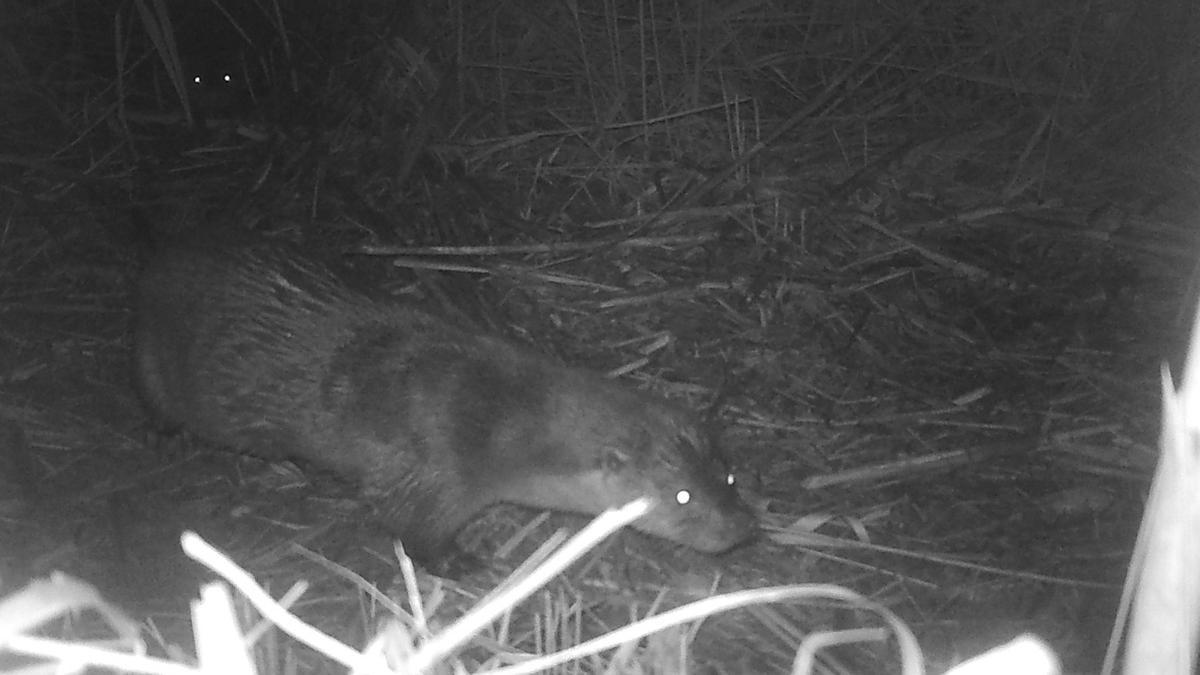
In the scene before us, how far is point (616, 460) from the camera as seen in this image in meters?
2.08

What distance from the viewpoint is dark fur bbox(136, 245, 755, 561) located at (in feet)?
6.98

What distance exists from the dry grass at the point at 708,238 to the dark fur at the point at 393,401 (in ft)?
0.33

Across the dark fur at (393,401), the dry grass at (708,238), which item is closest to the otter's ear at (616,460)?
the dark fur at (393,401)

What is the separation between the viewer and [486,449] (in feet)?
7.26

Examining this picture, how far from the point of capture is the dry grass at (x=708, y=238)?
7.15 ft

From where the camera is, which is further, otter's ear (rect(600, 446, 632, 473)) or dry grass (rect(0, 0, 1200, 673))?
dry grass (rect(0, 0, 1200, 673))

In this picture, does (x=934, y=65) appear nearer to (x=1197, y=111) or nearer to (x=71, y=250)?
(x=1197, y=111)

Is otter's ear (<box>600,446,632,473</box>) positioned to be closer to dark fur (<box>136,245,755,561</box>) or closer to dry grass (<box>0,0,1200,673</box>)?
dark fur (<box>136,245,755,561</box>)

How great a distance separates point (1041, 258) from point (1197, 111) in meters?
0.50

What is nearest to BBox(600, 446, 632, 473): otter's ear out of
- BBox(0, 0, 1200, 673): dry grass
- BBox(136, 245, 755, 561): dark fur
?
BBox(136, 245, 755, 561): dark fur

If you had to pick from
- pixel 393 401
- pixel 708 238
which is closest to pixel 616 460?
pixel 393 401

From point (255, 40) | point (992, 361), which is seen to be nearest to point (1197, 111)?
point (992, 361)

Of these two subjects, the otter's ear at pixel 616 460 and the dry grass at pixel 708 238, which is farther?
the dry grass at pixel 708 238

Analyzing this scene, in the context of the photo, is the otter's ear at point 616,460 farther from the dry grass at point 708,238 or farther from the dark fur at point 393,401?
the dry grass at point 708,238
